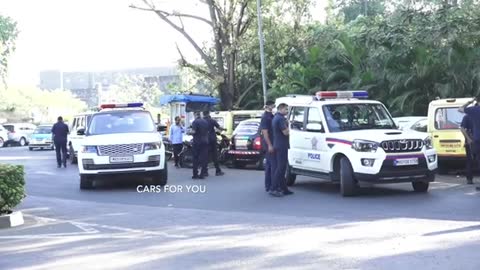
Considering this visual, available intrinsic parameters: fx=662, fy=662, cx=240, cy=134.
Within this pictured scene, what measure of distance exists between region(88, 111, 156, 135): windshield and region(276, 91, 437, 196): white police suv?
3497 millimetres

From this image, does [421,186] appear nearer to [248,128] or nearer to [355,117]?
[355,117]

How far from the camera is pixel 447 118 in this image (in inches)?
632

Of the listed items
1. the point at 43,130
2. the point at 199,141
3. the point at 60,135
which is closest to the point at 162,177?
the point at 199,141

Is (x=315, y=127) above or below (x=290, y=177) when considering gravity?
above

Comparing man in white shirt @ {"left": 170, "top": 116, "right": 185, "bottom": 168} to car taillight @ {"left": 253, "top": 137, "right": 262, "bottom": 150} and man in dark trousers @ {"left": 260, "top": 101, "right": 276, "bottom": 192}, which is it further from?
man in dark trousers @ {"left": 260, "top": 101, "right": 276, "bottom": 192}

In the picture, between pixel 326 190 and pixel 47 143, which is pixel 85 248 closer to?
pixel 326 190

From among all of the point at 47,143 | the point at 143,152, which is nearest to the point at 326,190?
the point at 143,152

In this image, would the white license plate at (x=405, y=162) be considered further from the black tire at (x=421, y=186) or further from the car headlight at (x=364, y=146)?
the black tire at (x=421, y=186)

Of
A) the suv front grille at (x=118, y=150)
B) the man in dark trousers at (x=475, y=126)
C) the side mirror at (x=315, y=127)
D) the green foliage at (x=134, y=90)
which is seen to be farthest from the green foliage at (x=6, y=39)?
the green foliage at (x=134, y=90)

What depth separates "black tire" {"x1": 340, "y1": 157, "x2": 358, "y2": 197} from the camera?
1233 centimetres

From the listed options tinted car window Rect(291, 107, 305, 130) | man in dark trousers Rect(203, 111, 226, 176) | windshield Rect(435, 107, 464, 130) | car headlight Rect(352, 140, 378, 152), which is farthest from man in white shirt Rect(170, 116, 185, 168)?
car headlight Rect(352, 140, 378, 152)

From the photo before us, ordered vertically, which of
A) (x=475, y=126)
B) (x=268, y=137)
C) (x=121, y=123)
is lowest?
(x=268, y=137)

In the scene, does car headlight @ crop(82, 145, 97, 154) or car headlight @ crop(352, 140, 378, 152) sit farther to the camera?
car headlight @ crop(82, 145, 97, 154)

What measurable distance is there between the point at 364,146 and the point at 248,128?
24.8ft
